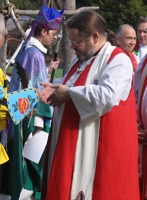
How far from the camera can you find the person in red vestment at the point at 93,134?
308cm

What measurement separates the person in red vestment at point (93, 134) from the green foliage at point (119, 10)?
26766 millimetres

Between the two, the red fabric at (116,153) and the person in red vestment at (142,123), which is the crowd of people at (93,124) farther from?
the person in red vestment at (142,123)

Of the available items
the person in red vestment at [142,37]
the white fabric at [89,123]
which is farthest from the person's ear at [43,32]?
the white fabric at [89,123]

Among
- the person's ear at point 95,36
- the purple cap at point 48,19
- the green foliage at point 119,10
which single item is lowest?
the green foliage at point 119,10

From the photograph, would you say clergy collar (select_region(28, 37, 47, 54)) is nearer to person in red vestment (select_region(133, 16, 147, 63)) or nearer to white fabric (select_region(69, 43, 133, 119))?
person in red vestment (select_region(133, 16, 147, 63))

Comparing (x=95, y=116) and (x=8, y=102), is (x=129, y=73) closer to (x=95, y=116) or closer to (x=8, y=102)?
(x=95, y=116)

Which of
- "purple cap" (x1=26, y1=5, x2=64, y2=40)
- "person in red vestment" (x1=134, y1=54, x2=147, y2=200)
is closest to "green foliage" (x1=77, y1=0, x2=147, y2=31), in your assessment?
"purple cap" (x1=26, y1=5, x2=64, y2=40)

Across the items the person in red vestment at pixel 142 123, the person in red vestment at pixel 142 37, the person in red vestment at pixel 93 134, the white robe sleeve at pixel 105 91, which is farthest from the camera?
the person in red vestment at pixel 142 37

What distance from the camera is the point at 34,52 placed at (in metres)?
4.55

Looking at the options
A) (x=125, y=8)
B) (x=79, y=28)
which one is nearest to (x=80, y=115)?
(x=79, y=28)

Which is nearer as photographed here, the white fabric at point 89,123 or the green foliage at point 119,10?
the white fabric at point 89,123

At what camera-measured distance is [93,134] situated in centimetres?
312

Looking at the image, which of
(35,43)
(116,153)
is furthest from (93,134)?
(35,43)

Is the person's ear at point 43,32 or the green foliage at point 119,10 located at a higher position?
the person's ear at point 43,32
